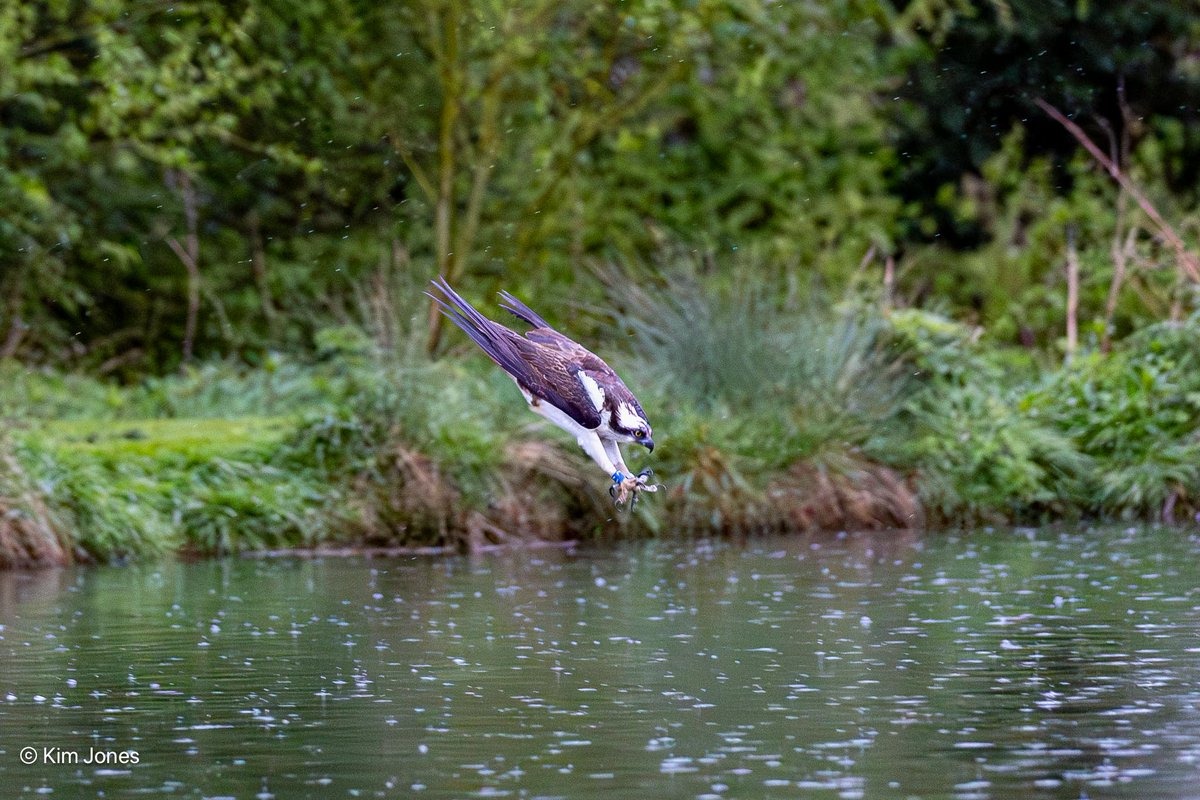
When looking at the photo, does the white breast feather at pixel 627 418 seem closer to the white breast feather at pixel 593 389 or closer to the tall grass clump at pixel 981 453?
the white breast feather at pixel 593 389

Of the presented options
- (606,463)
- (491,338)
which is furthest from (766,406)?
(491,338)

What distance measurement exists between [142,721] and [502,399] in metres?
8.68

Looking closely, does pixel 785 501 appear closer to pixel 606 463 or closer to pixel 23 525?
pixel 23 525

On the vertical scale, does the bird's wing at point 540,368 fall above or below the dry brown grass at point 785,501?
above

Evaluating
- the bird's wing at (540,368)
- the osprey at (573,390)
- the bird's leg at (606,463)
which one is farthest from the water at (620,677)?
the bird's wing at (540,368)

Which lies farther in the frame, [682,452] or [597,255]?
[597,255]

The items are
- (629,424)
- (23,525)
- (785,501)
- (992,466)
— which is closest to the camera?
(629,424)

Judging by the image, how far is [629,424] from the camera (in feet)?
30.3

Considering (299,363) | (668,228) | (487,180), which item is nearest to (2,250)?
(299,363)

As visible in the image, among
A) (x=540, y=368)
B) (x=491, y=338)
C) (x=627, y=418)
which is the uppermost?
(x=491, y=338)

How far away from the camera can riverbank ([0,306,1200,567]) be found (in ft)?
52.1

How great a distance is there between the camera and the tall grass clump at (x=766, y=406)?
656 inches

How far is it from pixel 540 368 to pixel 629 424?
1.50 ft

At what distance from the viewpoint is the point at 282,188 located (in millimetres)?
22844
